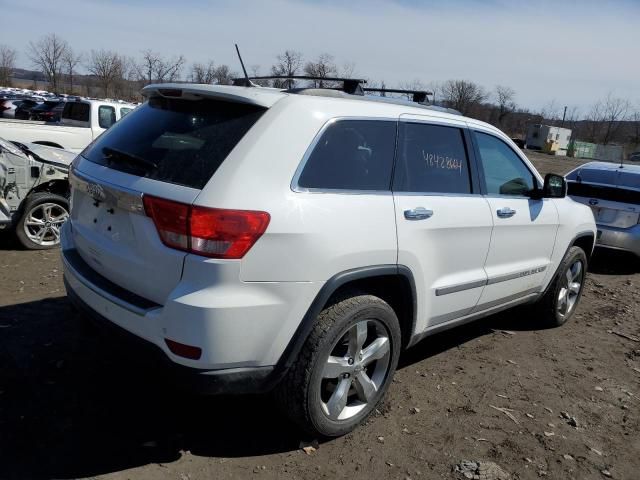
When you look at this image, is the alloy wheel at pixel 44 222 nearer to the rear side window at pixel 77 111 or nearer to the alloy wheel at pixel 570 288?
the alloy wheel at pixel 570 288

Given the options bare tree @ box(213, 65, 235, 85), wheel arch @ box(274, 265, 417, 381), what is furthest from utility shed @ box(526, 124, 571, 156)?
wheel arch @ box(274, 265, 417, 381)

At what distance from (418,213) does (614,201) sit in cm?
552

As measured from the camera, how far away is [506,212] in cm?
393

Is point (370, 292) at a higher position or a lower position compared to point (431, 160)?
lower

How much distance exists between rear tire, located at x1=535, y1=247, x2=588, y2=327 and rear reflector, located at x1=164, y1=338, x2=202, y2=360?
3.59m

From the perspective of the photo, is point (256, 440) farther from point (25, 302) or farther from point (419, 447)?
point (25, 302)

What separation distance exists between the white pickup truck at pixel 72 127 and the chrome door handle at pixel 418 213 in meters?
8.22

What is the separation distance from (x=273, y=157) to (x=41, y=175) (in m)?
4.62

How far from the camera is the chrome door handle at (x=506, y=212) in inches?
152

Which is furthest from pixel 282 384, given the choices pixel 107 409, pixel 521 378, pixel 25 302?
pixel 25 302

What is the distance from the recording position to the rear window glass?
8.57 ft

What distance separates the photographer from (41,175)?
244 inches

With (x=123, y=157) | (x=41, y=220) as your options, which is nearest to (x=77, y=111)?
(x=41, y=220)

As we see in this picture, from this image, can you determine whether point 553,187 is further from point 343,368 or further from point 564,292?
point 343,368
